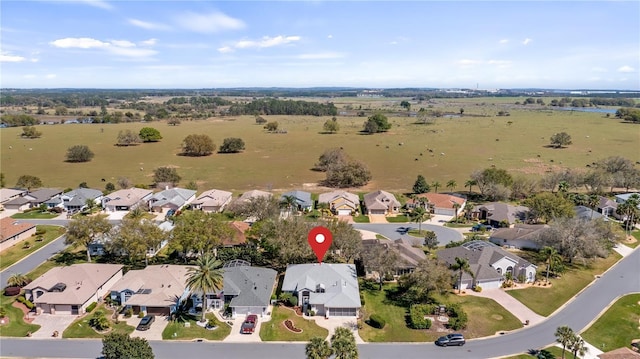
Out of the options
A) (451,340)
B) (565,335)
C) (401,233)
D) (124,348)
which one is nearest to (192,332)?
(124,348)

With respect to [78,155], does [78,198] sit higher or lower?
lower

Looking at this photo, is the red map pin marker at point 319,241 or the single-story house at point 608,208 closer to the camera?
the red map pin marker at point 319,241

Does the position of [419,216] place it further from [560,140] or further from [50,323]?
[560,140]

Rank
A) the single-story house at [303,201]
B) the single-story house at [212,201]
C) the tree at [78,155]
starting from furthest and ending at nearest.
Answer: the tree at [78,155]
the single-story house at [212,201]
the single-story house at [303,201]

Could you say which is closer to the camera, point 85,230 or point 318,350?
point 318,350

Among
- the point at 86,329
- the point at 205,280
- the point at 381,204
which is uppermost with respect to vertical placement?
the point at 205,280

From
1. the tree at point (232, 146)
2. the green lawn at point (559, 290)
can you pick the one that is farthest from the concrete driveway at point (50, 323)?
the tree at point (232, 146)

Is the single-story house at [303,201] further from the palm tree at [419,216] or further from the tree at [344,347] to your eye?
the tree at [344,347]
